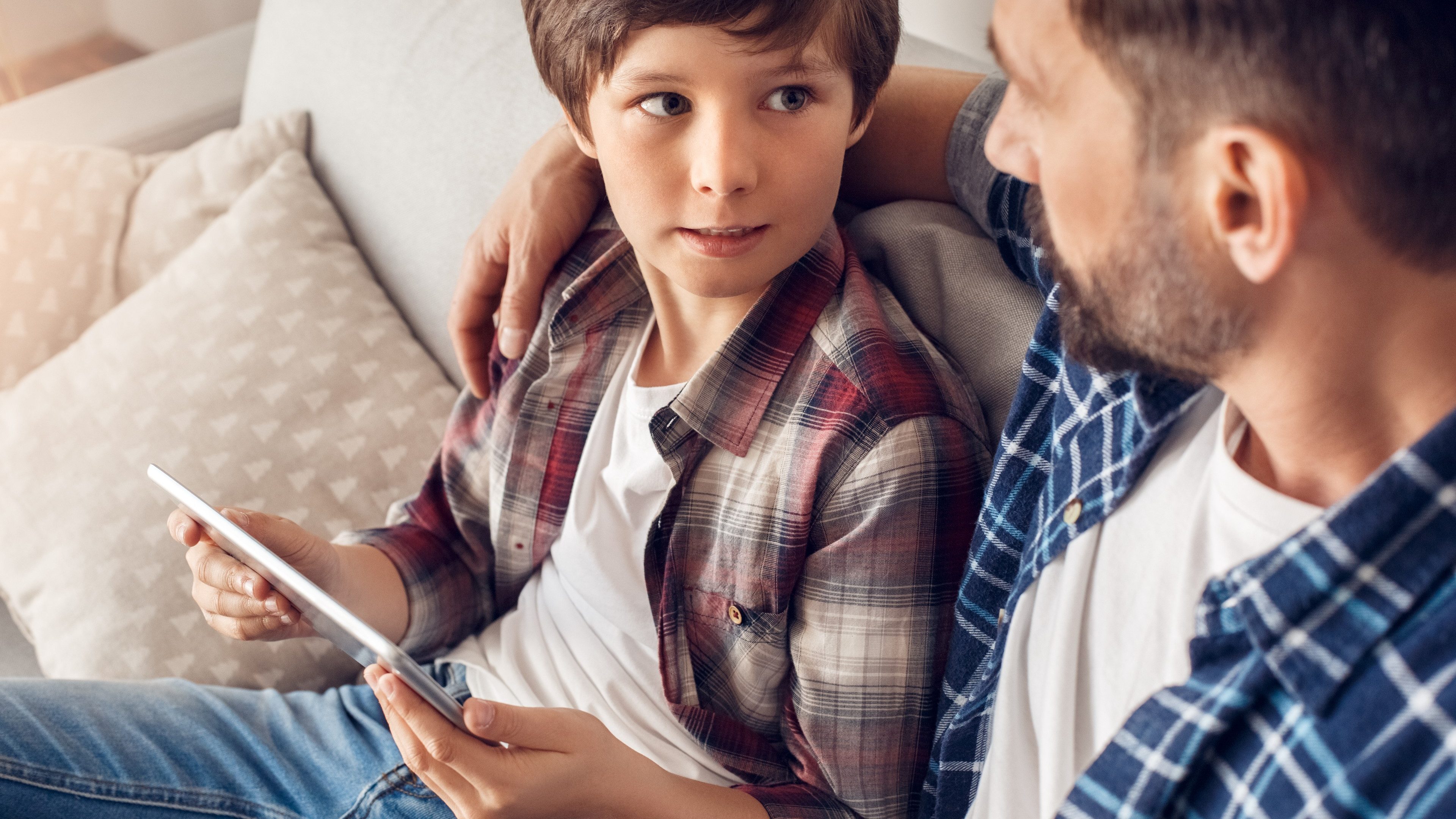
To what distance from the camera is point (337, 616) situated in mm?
658

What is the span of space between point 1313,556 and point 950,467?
295mm

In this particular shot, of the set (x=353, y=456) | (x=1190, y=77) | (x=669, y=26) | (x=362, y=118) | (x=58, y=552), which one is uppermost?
(x=362, y=118)

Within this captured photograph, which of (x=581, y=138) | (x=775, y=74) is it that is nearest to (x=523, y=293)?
(x=581, y=138)

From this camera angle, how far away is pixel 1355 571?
0.55m

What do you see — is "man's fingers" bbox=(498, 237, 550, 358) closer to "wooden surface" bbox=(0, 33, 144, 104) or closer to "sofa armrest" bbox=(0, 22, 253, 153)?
"sofa armrest" bbox=(0, 22, 253, 153)

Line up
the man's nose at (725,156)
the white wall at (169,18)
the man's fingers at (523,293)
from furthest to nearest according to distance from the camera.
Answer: the white wall at (169,18), the man's fingers at (523,293), the man's nose at (725,156)

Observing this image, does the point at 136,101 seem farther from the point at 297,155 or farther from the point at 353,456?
the point at 353,456

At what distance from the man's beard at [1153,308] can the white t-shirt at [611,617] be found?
41 centimetres

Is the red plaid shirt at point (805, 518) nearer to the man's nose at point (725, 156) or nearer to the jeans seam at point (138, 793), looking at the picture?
the man's nose at point (725, 156)

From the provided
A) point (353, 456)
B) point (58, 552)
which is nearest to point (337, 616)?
point (353, 456)

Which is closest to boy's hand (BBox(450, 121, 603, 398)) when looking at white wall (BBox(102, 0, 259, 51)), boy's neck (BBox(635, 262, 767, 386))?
boy's neck (BBox(635, 262, 767, 386))

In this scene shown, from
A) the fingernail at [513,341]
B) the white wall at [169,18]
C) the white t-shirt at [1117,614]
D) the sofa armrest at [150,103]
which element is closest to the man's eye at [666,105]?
the fingernail at [513,341]

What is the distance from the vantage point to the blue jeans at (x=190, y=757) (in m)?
0.92

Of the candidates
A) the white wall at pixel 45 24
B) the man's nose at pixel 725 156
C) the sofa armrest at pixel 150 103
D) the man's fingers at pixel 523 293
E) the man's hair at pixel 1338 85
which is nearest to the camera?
the man's hair at pixel 1338 85
